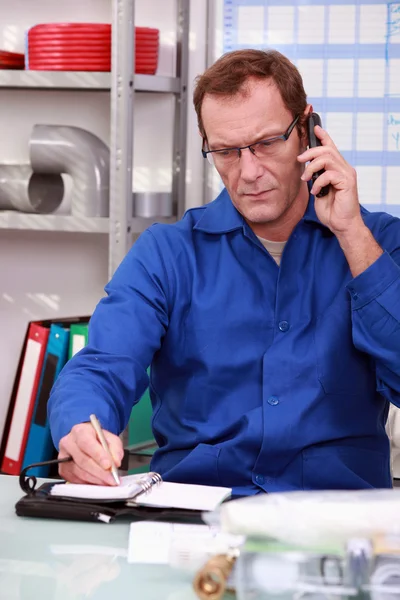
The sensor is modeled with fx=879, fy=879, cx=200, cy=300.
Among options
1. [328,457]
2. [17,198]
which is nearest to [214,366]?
[328,457]

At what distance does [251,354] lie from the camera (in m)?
1.44

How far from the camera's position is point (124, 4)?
2.31 m

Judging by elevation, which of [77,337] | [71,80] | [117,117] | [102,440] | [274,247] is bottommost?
[102,440]

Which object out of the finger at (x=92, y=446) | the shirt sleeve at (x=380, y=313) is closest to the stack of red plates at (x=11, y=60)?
the shirt sleeve at (x=380, y=313)

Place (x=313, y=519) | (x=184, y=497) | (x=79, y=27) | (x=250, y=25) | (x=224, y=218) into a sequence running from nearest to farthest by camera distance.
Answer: (x=313, y=519), (x=184, y=497), (x=224, y=218), (x=79, y=27), (x=250, y=25)

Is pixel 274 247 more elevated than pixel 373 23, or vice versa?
pixel 373 23

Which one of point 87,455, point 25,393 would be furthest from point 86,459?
point 25,393

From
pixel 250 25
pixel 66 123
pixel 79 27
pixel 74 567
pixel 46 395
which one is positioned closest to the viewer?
pixel 74 567

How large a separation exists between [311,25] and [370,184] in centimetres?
49

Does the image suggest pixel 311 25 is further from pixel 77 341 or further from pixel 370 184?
pixel 77 341

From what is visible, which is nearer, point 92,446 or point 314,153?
point 92,446

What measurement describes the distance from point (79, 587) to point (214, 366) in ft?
2.03

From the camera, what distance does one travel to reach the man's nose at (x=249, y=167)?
1.46 m

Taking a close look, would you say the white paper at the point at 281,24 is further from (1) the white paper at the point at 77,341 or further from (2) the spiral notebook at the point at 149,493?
(2) the spiral notebook at the point at 149,493
